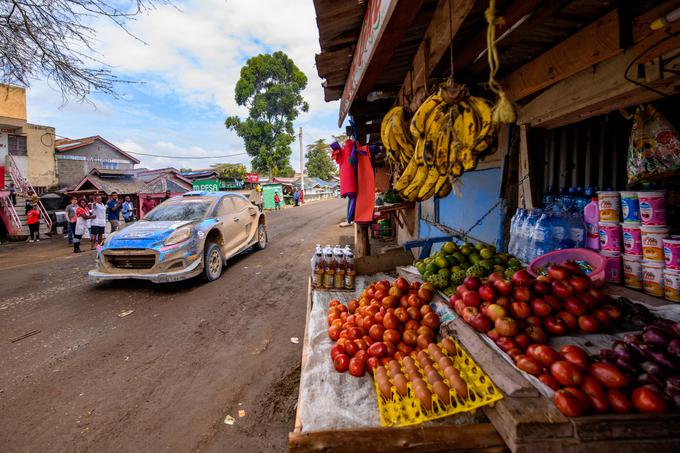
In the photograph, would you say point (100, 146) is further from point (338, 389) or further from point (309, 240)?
point (338, 389)

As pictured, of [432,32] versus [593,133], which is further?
[593,133]

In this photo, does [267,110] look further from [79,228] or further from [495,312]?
[495,312]

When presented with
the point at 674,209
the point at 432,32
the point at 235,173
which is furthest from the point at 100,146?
the point at 674,209

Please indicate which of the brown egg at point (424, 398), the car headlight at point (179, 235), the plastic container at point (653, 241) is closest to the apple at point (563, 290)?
the plastic container at point (653, 241)

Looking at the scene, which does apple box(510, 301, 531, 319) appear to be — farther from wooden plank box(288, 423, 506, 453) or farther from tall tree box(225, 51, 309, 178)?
tall tree box(225, 51, 309, 178)

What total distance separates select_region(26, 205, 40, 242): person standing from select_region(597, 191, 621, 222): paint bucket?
60.1ft

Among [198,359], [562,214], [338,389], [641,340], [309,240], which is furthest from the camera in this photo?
[309,240]

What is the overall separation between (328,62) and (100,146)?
2648cm

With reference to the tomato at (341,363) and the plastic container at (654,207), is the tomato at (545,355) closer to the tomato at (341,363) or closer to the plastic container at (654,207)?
the tomato at (341,363)

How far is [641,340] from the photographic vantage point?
5.41ft

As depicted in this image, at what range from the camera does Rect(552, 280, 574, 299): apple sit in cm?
209

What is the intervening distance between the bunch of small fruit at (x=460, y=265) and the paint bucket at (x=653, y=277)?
85 centimetres

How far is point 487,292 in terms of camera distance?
7.32ft

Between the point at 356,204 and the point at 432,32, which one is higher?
the point at 432,32
